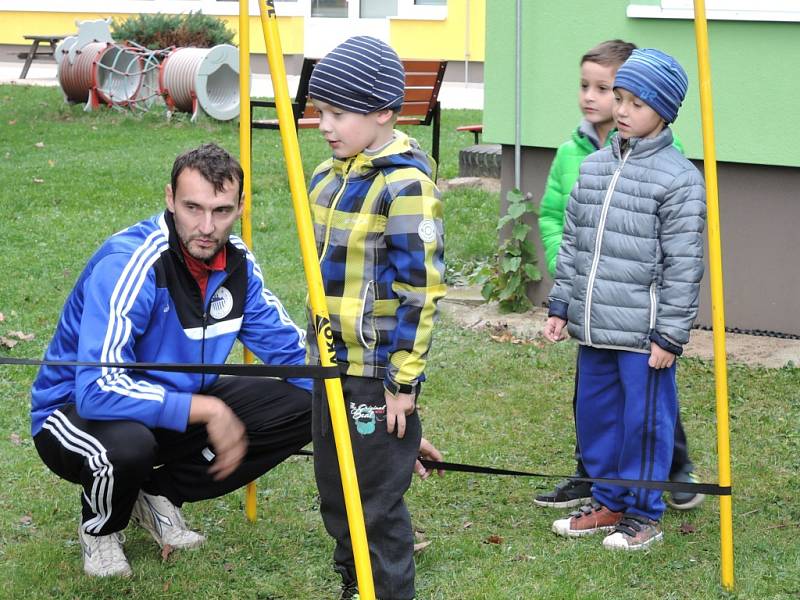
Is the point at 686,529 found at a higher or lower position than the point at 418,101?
lower

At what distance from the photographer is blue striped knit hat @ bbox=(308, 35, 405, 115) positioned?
3.04 m

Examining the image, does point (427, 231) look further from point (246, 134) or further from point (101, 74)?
point (101, 74)

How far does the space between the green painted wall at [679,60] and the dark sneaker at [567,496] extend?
2.57 m

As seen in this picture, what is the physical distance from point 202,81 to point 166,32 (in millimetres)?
3053

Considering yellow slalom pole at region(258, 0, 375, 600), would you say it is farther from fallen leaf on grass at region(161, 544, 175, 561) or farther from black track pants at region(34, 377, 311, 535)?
fallen leaf on grass at region(161, 544, 175, 561)

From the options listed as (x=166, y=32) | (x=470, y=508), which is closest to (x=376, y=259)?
(x=470, y=508)

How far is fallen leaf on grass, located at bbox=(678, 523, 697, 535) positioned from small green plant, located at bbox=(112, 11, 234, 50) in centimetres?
1338

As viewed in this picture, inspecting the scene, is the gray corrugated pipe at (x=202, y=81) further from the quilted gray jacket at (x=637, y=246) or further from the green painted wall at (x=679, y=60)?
the quilted gray jacket at (x=637, y=246)

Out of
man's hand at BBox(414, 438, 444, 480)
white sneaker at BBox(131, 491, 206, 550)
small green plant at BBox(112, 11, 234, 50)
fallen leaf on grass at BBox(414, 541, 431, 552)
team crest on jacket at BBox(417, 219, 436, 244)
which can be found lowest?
fallen leaf on grass at BBox(414, 541, 431, 552)

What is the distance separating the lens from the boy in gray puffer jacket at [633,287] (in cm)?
369

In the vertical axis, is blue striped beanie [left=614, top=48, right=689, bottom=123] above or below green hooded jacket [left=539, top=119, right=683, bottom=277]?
above

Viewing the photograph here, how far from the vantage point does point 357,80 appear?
3037mm

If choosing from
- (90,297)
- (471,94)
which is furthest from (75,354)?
(471,94)

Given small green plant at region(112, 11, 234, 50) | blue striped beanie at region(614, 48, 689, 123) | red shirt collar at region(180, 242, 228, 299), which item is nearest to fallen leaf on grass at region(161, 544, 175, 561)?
red shirt collar at region(180, 242, 228, 299)
